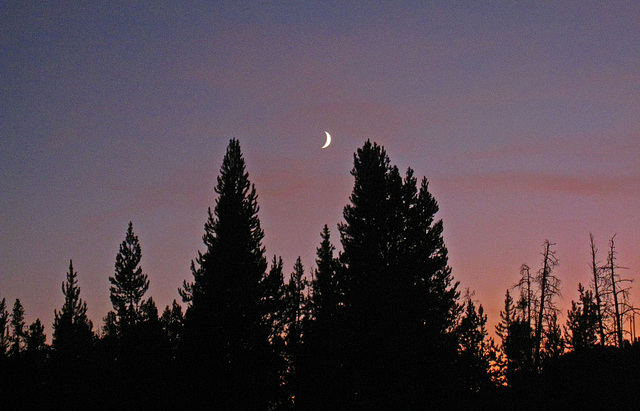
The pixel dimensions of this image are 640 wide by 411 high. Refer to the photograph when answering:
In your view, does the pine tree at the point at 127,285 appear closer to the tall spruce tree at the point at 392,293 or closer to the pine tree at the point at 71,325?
the pine tree at the point at 71,325

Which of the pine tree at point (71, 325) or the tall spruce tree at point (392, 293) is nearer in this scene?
the tall spruce tree at point (392, 293)

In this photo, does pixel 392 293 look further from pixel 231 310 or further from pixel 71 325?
pixel 71 325

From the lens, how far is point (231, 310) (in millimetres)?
28875

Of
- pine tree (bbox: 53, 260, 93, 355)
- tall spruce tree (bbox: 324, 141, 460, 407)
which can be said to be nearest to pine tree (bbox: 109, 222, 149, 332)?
pine tree (bbox: 53, 260, 93, 355)

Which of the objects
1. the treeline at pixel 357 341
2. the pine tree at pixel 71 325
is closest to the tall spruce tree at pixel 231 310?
the treeline at pixel 357 341

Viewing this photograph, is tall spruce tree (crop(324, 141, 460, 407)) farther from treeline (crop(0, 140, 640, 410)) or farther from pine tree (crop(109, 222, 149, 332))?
pine tree (crop(109, 222, 149, 332))

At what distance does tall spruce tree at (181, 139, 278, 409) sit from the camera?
27.3 m

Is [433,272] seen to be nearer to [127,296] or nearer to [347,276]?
[347,276]

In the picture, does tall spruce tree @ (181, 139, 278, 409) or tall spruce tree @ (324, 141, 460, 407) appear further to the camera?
tall spruce tree @ (181, 139, 278, 409)

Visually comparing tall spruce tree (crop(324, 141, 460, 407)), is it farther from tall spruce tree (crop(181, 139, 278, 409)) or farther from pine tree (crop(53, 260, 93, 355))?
pine tree (crop(53, 260, 93, 355))

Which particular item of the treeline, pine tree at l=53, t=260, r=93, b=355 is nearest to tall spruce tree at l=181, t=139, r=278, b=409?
the treeline

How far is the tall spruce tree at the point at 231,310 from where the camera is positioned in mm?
27328

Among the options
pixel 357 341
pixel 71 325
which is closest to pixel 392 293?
pixel 357 341

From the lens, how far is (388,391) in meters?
23.7
